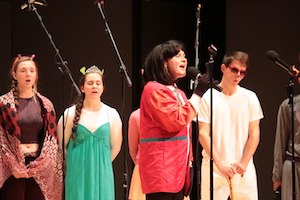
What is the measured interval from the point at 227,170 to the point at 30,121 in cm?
184

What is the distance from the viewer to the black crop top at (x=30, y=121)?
3.94 m

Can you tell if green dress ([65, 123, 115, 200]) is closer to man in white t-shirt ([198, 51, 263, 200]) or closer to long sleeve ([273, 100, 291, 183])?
man in white t-shirt ([198, 51, 263, 200])

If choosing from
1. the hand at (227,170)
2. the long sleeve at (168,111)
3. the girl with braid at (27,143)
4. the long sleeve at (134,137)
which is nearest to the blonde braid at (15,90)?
the girl with braid at (27,143)

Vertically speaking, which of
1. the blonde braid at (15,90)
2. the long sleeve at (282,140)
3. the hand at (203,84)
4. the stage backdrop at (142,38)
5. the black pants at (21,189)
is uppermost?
the stage backdrop at (142,38)

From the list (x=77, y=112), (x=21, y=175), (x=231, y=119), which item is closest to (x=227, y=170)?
(x=231, y=119)

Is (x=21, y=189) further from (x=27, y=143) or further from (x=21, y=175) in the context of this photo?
(x=27, y=143)

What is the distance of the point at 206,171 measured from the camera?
3.74 meters

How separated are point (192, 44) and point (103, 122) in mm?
2487

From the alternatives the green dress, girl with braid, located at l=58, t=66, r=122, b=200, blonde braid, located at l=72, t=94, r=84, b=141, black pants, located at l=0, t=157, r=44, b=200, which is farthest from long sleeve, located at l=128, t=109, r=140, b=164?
black pants, located at l=0, t=157, r=44, b=200

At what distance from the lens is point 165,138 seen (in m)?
3.00

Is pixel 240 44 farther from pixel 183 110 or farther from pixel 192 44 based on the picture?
pixel 183 110

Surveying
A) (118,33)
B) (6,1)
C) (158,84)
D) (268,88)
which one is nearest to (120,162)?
(118,33)

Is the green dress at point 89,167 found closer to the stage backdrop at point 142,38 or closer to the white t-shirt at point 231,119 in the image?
the white t-shirt at point 231,119

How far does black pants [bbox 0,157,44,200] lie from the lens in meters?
3.81
